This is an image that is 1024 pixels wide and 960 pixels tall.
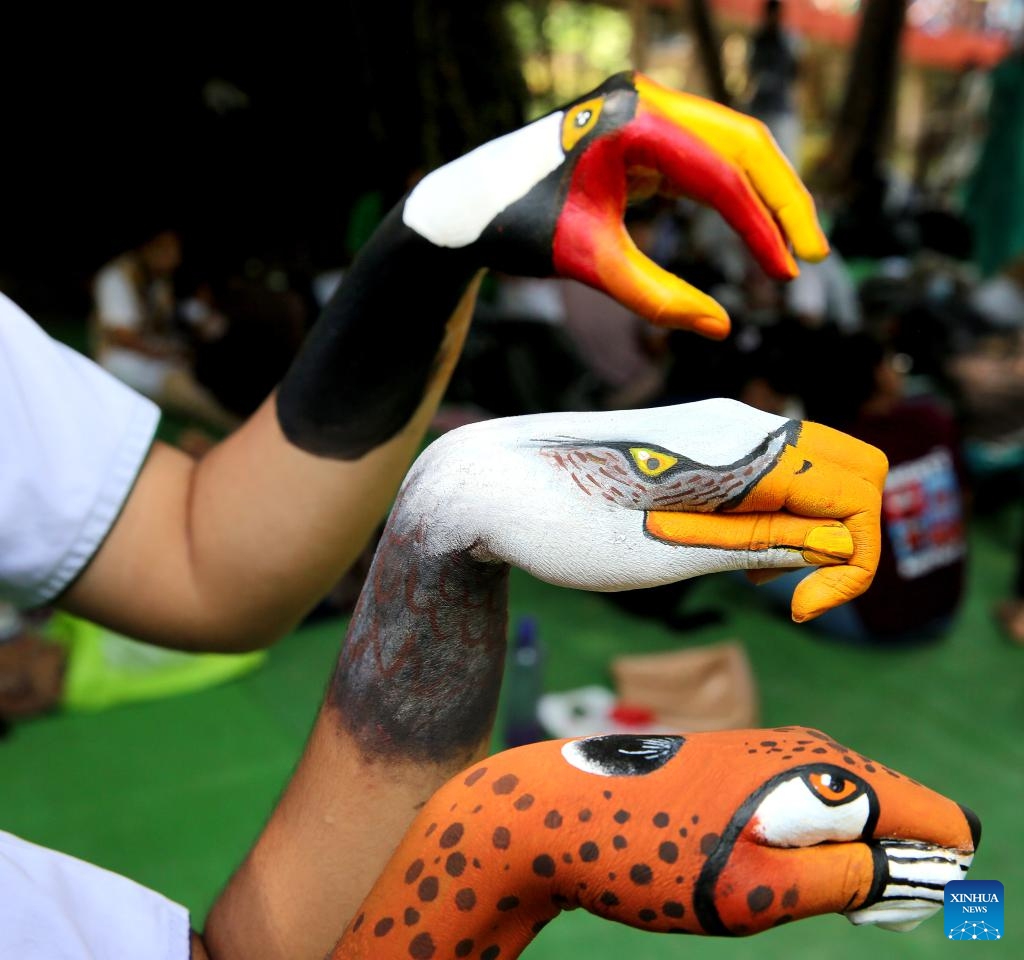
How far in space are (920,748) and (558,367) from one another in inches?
58.6

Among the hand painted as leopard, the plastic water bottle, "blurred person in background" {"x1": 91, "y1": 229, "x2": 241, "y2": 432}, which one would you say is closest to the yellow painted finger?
the hand painted as leopard

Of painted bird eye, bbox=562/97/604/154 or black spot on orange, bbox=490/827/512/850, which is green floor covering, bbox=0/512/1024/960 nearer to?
black spot on orange, bbox=490/827/512/850

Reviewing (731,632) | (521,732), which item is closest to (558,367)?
(731,632)

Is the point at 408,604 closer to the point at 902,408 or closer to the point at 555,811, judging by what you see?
the point at 555,811

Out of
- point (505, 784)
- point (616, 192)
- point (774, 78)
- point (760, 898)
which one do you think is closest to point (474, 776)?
point (505, 784)

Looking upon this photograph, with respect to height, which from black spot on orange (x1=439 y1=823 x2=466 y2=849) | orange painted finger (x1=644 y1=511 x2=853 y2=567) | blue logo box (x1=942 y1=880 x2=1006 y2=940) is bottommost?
blue logo box (x1=942 y1=880 x2=1006 y2=940)

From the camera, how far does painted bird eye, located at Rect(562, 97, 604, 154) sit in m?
0.62

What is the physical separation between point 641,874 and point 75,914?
328mm

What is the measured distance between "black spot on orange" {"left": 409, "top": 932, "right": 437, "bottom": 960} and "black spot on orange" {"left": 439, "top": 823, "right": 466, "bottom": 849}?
4cm

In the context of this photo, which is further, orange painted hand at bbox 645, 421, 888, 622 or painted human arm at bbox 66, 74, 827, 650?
painted human arm at bbox 66, 74, 827, 650

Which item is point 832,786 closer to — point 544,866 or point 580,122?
point 544,866

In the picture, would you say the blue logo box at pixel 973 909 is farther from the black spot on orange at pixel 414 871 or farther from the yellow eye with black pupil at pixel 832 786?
the black spot on orange at pixel 414 871

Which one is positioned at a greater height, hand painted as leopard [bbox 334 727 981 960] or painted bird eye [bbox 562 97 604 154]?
painted bird eye [bbox 562 97 604 154]

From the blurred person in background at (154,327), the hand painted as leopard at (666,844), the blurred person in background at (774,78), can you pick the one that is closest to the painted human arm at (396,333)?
the hand painted as leopard at (666,844)
